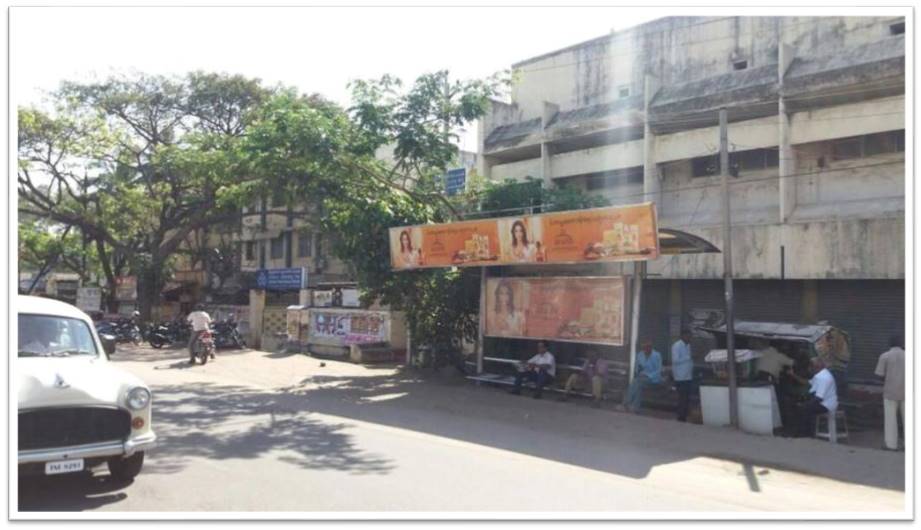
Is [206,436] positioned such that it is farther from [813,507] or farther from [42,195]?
[42,195]

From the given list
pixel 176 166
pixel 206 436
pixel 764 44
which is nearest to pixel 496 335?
pixel 206 436

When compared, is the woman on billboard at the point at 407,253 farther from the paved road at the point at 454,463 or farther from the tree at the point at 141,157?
the tree at the point at 141,157

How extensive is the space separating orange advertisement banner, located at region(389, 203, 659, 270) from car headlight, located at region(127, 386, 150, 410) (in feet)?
24.5

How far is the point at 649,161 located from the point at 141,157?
19615 millimetres

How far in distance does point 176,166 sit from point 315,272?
10.8m

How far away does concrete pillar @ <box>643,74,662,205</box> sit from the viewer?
74.5 feet

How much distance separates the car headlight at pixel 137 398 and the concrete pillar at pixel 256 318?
19.2 m

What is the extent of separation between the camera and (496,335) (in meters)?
16.0

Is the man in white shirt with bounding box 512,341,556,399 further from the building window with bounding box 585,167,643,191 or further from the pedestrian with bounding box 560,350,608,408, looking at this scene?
the building window with bounding box 585,167,643,191

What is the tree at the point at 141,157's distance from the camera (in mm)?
28344

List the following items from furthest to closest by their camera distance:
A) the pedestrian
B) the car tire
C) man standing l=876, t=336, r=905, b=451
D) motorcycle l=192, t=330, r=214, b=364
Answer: motorcycle l=192, t=330, r=214, b=364 → the pedestrian → man standing l=876, t=336, r=905, b=451 → the car tire

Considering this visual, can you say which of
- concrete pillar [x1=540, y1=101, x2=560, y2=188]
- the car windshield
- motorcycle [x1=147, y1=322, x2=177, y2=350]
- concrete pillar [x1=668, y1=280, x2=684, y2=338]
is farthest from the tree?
the car windshield

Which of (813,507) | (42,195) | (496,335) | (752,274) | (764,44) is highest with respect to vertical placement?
(764,44)

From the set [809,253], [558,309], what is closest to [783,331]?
[558,309]
